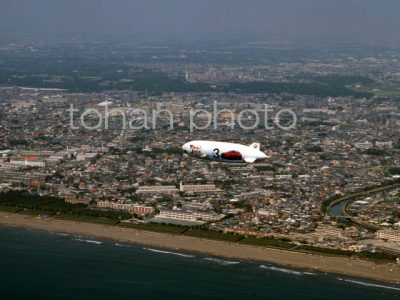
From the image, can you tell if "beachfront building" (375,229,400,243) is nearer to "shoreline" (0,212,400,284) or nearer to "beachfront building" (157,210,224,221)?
"shoreline" (0,212,400,284)

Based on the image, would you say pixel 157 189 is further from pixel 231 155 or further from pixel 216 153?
pixel 231 155

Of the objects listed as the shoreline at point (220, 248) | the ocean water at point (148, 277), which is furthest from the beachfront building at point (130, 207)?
the ocean water at point (148, 277)

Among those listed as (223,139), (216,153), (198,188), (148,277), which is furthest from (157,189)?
(216,153)

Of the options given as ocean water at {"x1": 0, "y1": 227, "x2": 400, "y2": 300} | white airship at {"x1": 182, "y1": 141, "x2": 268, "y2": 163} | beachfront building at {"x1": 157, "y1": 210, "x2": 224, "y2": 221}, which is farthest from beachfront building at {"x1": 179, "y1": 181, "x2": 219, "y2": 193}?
white airship at {"x1": 182, "y1": 141, "x2": 268, "y2": 163}

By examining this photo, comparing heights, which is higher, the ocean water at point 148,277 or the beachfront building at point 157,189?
the beachfront building at point 157,189

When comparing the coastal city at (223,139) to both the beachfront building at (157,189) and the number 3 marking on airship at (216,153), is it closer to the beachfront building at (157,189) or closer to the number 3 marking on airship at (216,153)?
the beachfront building at (157,189)

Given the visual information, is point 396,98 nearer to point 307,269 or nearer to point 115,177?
point 115,177
